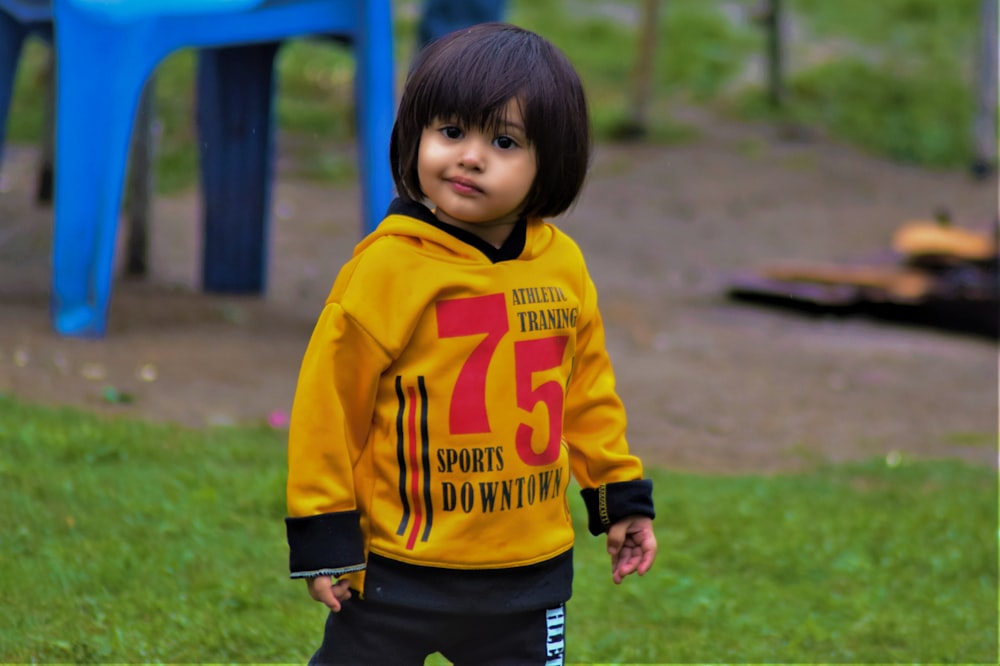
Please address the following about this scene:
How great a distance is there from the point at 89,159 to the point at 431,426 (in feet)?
11.5

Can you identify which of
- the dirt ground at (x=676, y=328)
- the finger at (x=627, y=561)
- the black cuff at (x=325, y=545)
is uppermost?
the black cuff at (x=325, y=545)

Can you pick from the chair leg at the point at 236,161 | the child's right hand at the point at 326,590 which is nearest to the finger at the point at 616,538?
the child's right hand at the point at 326,590

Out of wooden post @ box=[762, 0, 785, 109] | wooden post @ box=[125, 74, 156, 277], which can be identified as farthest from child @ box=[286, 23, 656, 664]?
wooden post @ box=[762, 0, 785, 109]

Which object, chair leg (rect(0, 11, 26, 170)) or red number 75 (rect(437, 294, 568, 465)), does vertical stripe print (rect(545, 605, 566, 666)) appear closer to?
red number 75 (rect(437, 294, 568, 465))

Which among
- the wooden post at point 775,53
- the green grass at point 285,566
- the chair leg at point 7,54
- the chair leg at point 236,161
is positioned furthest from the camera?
the wooden post at point 775,53

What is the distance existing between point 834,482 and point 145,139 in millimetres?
3573

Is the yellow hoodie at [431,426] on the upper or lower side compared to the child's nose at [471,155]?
lower

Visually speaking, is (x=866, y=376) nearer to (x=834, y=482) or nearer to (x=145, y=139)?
(x=834, y=482)


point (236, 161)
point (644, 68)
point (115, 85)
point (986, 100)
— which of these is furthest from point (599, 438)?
point (986, 100)

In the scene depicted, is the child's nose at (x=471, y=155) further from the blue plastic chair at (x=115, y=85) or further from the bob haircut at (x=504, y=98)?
the blue plastic chair at (x=115, y=85)

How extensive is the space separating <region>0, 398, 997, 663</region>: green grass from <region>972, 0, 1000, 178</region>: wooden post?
22.8ft

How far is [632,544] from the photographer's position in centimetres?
218

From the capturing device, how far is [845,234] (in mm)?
9703

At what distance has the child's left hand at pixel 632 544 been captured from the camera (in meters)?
2.15
